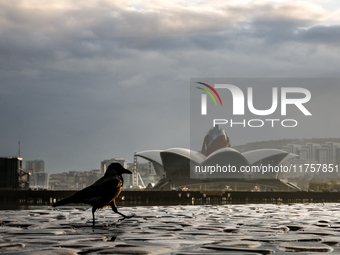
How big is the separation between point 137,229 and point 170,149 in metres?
95.4

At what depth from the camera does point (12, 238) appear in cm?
794

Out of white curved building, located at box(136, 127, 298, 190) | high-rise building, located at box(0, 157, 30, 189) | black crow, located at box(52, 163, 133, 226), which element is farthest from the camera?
white curved building, located at box(136, 127, 298, 190)

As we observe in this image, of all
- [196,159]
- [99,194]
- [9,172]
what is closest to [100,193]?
[99,194]

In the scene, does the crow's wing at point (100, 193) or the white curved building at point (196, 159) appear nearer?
the crow's wing at point (100, 193)

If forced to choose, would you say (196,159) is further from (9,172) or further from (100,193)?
(100,193)

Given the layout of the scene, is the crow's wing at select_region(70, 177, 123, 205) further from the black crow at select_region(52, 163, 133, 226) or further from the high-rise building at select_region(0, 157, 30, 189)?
the high-rise building at select_region(0, 157, 30, 189)

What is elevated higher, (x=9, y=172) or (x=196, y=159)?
(x=196, y=159)

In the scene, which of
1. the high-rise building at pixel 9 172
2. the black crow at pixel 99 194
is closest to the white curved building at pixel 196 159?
the high-rise building at pixel 9 172

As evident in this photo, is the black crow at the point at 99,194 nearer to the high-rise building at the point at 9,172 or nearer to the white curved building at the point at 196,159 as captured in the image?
the high-rise building at the point at 9,172

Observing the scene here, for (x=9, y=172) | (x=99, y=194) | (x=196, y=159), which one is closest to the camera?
(x=99, y=194)

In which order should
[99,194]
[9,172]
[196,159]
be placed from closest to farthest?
[99,194], [9,172], [196,159]

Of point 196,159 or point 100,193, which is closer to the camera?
point 100,193

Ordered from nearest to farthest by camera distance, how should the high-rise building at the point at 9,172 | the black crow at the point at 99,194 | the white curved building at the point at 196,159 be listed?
the black crow at the point at 99,194 → the high-rise building at the point at 9,172 → the white curved building at the point at 196,159

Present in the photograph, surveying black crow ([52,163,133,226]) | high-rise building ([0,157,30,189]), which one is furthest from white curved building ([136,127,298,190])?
black crow ([52,163,133,226])
